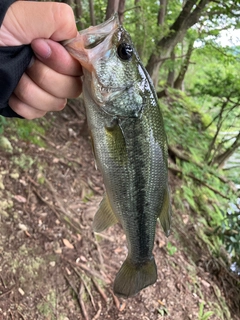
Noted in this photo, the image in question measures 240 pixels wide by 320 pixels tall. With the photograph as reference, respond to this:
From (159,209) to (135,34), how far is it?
3801 millimetres

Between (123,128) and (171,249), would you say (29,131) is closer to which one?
(171,249)

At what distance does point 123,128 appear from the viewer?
1.71 m

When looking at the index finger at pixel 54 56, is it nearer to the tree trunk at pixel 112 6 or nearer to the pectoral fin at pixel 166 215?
the pectoral fin at pixel 166 215

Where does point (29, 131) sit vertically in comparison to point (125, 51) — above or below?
below

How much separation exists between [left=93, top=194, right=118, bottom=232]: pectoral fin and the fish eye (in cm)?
83

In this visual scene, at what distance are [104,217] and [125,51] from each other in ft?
3.19

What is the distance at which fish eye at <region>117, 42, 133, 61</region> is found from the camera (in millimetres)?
1594

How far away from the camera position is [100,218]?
1.99 meters

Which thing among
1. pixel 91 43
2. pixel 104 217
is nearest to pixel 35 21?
pixel 91 43

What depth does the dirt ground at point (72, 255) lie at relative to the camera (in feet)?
10.9

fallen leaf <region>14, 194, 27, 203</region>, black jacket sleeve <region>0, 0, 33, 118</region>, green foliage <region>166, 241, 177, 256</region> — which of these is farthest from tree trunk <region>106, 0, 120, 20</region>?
green foliage <region>166, 241, 177, 256</region>

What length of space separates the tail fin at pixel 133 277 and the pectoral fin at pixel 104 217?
1.12ft

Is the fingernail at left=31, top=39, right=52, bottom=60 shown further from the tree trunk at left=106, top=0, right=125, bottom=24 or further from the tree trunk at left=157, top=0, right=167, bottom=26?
the tree trunk at left=157, top=0, right=167, bottom=26

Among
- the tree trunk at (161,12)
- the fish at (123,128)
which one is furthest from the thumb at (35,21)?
the tree trunk at (161,12)
